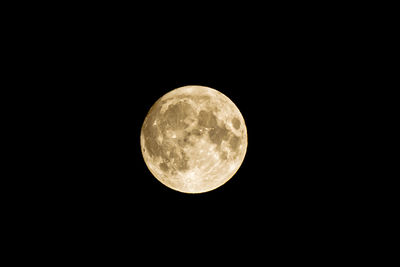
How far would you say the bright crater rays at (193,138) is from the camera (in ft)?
11.2

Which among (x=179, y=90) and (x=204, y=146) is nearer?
(x=204, y=146)

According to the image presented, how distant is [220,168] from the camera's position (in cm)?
362

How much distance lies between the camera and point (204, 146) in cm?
341

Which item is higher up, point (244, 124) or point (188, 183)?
point (244, 124)

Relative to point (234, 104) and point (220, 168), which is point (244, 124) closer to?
point (234, 104)

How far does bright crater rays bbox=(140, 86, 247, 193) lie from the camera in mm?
3416

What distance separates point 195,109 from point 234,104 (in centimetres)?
81

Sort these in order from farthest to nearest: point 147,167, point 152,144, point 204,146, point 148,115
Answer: point 147,167 → point 148,115 → point 152,144 → point 204,146

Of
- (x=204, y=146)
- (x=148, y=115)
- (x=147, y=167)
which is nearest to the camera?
(x=204, y=146)

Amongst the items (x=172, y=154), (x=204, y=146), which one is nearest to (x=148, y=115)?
(x=172, y=154)

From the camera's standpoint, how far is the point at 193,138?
338 cm

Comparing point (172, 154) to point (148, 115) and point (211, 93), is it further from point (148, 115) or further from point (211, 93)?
point (211, 93)

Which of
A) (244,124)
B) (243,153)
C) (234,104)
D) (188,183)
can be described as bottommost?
(188,183)

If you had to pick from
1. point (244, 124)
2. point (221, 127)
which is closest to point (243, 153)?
point (244, 124)
